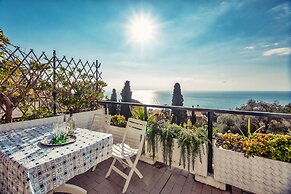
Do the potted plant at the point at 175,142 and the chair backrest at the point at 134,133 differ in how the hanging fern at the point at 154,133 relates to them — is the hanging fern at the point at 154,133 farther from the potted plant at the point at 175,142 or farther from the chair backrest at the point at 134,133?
the chair backrest at the point at 134,133

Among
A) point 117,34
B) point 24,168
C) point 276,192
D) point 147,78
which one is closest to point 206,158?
point 276,192

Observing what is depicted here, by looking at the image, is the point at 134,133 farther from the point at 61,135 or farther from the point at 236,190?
the point at 236,190

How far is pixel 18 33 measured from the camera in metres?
3.50

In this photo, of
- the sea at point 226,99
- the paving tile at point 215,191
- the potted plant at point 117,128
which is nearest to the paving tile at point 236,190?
the paving tile at point 215,191

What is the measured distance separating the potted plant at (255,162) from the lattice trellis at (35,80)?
9.64ft

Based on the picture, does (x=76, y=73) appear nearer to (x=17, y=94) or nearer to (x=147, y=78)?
(x=17, y=94)

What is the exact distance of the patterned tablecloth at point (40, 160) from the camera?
1.10 meters

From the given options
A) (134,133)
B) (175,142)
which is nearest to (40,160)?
(134,133)

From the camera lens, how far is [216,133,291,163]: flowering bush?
5.59 feet

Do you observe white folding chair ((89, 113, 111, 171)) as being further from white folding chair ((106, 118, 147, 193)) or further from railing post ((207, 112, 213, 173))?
railing post ((207, 112, 213, 173))

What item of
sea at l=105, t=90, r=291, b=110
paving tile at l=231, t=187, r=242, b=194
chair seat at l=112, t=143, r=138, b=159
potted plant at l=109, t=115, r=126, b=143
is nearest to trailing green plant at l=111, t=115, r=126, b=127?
potted plant at l=109, t=115, r=126, b=143

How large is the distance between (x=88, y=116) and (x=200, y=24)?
11.7 feet

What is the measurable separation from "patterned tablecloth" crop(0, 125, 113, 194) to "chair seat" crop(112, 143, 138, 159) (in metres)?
0.27

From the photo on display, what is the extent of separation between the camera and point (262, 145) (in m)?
1.80
